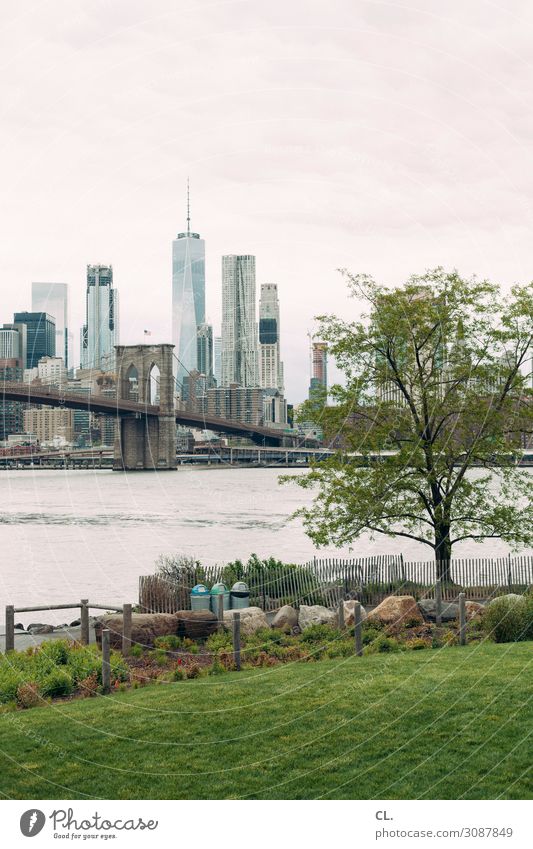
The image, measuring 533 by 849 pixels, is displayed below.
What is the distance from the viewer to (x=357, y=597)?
86.5ft

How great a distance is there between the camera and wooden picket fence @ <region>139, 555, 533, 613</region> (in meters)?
26.2

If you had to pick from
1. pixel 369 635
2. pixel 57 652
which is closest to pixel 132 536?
pixel 369 635

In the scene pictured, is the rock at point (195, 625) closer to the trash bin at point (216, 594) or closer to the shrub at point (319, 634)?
the trash bin at point (216, 594)

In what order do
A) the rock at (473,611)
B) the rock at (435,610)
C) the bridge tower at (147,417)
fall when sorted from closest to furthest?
the rock at (473,611) < the rock at (435,610) < the bridge tower at (147,417)

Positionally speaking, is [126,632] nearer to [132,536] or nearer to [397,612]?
[397,612]

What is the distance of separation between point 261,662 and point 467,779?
8.03m

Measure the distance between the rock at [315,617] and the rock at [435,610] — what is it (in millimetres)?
2633

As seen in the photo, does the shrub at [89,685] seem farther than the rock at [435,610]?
No

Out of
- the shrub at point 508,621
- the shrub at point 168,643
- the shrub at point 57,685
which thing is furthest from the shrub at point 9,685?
the shrub at point 508,621

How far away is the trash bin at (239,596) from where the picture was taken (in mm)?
25891

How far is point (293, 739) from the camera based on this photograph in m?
11.6

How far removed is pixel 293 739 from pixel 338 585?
15.1 metres

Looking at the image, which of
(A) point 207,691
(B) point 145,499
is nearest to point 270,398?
(A) point 207,691
